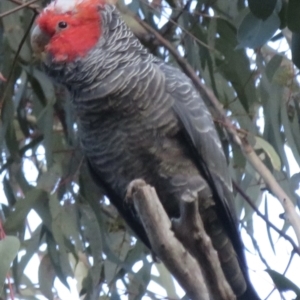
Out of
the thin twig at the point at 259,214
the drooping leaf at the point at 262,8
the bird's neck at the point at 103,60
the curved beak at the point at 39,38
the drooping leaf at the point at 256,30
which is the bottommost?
the thin twig at the point at 259,214

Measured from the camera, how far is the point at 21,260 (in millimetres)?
2074

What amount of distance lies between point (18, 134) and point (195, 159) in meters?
0.80

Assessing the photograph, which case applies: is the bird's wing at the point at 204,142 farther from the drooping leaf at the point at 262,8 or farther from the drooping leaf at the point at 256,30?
the drooping leaf at the point at 262,8

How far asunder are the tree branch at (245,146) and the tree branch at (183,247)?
0.20 meters

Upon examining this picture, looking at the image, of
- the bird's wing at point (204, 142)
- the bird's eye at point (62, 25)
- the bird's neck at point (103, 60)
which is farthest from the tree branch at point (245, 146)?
the bird's eye at point (62, 25)

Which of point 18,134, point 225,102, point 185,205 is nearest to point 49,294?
point 18,134

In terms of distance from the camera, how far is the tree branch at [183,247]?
4.56 ft

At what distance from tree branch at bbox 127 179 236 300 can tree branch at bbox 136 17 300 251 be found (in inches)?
7.7

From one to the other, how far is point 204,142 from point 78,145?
44 centimetres

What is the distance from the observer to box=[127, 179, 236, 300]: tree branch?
4.56ft

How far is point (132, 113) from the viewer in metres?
1.72

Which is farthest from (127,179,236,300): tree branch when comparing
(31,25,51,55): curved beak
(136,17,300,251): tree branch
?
(31,25,51,55): curved beak

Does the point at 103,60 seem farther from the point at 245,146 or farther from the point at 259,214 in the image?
the point at 259,214

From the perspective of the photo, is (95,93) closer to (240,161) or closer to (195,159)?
(195,159)
